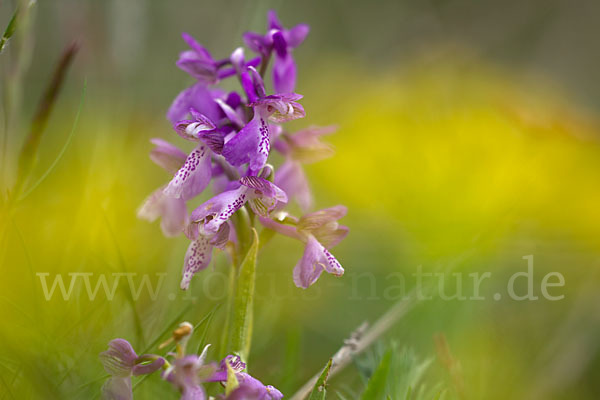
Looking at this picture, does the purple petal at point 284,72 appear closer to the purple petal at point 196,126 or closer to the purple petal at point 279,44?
the purple petal at point 279,44

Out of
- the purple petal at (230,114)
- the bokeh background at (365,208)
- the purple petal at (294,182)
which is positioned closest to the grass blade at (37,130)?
the bokeh background at (365,208)

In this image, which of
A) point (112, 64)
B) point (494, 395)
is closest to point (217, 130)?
point (494, 395)

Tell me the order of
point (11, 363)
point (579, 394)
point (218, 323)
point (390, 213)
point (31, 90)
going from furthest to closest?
point (31, 90)
point (390, 213)
point (579, 394)
point (218, 323)
point (11, 363)

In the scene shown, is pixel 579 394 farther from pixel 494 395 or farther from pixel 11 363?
pixel 11 363

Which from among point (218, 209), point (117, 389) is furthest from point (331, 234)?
point (117, 389)

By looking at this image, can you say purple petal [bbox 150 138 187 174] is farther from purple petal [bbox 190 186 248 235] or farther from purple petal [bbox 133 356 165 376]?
purple petal [bbox 133 356 165 376]

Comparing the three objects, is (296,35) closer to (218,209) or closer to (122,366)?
(218,209)
